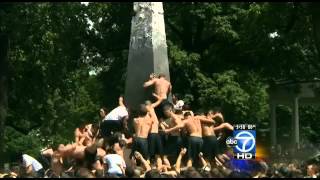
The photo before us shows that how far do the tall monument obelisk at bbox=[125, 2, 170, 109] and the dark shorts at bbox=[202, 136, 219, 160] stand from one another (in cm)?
199

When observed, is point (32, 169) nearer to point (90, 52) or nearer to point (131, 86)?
point (131, 86)

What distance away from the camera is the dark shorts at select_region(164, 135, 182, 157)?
18625 millimetres

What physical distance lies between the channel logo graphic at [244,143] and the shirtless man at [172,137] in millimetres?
1493

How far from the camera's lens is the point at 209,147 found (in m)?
19.1

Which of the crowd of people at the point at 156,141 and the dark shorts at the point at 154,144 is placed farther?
the dark shorts at the point at 154,144

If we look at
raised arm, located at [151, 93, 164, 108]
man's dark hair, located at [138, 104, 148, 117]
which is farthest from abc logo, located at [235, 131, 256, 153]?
man's dark hair, located at [138, 104, 148, 117]

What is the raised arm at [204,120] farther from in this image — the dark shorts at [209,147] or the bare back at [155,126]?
the bare back at [155,126]

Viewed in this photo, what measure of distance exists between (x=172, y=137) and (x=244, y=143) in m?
1.89

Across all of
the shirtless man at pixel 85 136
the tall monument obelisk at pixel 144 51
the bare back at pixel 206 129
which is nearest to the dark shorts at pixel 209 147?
the bare back at pixel 206 129

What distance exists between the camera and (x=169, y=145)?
18703 mm

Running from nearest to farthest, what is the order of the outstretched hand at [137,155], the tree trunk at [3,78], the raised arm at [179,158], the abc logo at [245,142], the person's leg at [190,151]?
the outstretched hand at [137,155]
the raised arm at [179,158]
the abc logo at [245,142]
the person's leg at [190,151]
the tree trunk at [3,78]

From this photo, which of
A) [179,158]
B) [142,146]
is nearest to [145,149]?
[142,146]

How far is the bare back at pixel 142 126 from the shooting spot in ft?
58.3

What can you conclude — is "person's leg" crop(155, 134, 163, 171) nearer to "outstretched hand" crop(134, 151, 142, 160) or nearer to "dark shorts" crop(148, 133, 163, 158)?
"dark shorts" crop(148, 133, 163, 158)
